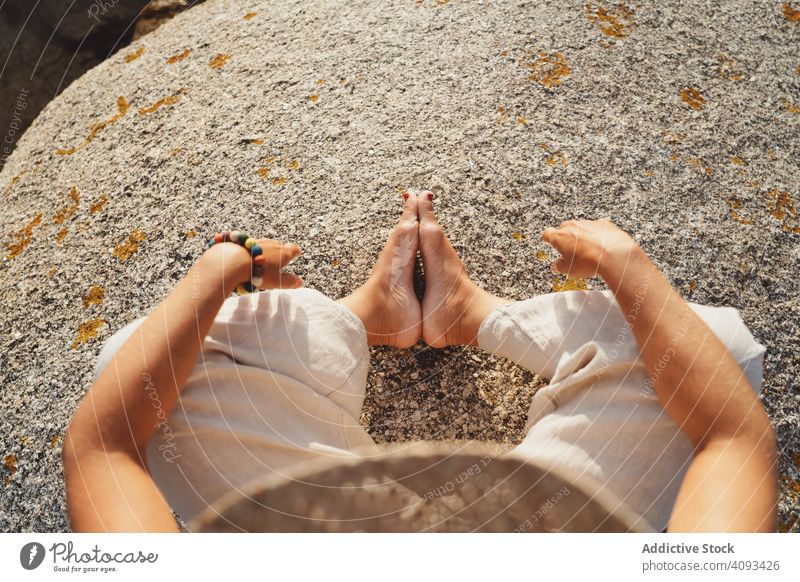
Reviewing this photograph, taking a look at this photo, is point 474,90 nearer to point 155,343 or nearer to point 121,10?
point 155,343

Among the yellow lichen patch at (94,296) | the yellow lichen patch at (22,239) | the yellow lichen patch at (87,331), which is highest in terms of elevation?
the yellow lichen patch at (22,239)

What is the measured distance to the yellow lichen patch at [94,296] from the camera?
117cm

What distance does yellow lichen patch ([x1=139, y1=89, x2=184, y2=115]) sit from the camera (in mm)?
1357

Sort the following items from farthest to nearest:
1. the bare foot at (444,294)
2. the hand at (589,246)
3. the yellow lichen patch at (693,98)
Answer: the yellow lichen patch at (693,98)
the bare foot at (444,294)
the hand at (589,246)

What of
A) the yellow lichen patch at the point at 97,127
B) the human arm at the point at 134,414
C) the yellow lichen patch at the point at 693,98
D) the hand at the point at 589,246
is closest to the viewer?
the human arm at the point at 134,414

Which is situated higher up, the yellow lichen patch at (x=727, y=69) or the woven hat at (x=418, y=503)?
the yellow lichen patch at (x=727, y=69)

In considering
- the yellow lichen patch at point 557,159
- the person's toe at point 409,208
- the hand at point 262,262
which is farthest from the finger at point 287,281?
the yellow lichen patch at point 557,159

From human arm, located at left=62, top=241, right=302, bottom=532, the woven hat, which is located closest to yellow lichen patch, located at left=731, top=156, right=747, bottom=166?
the woven hat

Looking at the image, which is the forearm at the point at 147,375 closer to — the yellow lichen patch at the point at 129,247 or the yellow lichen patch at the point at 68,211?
the yellow lichen patch at the point at 129,247

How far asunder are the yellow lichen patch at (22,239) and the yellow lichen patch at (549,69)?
1.19 m

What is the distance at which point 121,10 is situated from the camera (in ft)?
6.21

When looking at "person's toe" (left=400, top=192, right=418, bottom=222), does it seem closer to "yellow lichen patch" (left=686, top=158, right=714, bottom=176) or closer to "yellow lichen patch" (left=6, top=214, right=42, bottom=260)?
"yellow lichen patch" (left=686, top=158, right=714, bottom=176)
